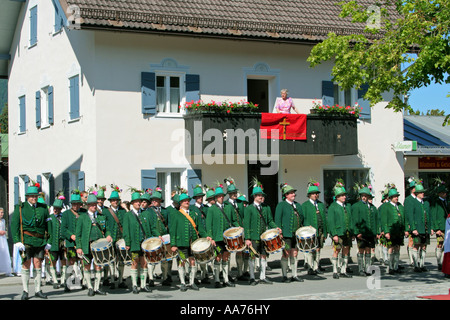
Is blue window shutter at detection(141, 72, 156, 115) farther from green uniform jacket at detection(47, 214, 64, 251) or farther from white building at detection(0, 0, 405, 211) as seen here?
green uniform jacket at detection(47, 214, 64, 251)

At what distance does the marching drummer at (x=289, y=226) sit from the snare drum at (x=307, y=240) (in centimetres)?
33

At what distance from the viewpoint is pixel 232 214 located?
47.2 ft

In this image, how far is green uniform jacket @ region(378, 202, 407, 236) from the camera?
15359 mm

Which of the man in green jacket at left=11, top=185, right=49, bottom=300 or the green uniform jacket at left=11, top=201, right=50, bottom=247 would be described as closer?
the man in green jacket at left=11, top=185, right=49, bottom=300

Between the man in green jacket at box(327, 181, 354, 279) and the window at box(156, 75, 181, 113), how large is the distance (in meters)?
7.65

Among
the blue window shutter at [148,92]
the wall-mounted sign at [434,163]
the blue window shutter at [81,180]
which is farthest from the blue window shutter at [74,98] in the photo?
the wall-mounted sign at [434,163]

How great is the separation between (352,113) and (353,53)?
8309 mm

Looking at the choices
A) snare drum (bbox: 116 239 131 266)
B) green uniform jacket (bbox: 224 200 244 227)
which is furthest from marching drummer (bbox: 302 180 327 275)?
snare drum (bbox: 116 239 131 266)

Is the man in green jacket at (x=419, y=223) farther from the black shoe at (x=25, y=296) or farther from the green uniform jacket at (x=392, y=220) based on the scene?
the black shoe at (x=25, y=296)

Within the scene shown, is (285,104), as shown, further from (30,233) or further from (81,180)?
(30,233)

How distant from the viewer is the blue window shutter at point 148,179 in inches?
795
